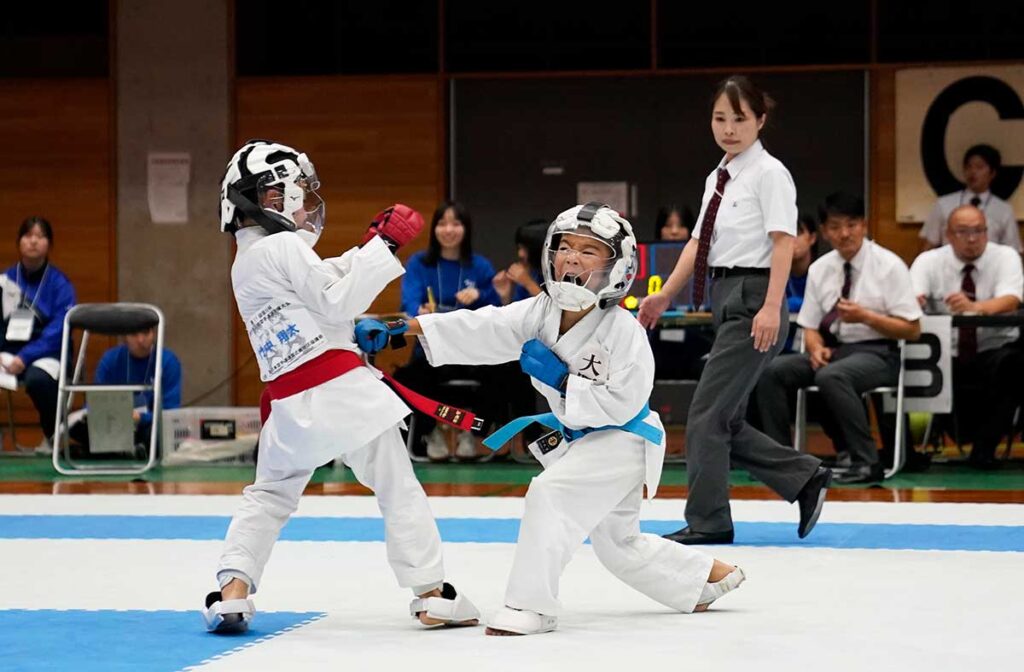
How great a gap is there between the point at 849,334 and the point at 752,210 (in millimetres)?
2449

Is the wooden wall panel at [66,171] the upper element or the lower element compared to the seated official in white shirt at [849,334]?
upper

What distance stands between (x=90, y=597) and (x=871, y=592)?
202 cm

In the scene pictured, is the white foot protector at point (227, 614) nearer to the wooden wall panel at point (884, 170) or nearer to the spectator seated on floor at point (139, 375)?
the spectator seated on floor at point (139, 375)

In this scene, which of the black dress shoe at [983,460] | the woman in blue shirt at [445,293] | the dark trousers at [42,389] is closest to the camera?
the black dress shoe at [983,460]

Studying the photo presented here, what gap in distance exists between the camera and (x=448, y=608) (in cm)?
334

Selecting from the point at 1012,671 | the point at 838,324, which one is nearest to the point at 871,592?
the point at 1012,671

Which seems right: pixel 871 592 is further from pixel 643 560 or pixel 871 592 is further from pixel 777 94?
pixel 777 94

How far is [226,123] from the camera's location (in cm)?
1052

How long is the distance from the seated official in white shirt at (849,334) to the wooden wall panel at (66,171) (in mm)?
5684

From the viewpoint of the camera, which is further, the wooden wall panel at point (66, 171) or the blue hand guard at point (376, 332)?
the wooden wall panel at point (66, 171)

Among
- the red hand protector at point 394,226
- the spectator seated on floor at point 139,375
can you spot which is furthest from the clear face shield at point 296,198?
the spectator seated on floor at point 139,375

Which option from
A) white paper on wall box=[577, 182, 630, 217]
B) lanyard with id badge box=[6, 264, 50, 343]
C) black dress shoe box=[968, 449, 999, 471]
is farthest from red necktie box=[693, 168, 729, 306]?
white paper on wall box=[577, 182, 630, 217]

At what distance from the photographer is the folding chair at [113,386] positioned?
7.40 metres

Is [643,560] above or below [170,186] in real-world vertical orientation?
below
